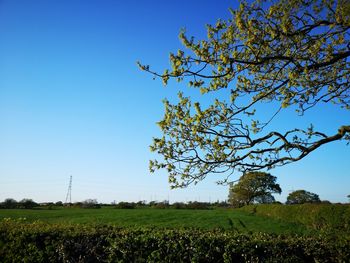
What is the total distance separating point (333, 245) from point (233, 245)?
300 cm

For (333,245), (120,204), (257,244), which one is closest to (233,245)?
(257,244)

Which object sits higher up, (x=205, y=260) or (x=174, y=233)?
(x=174, y=233)

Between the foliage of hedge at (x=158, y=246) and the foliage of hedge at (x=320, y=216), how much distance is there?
37.3 feet

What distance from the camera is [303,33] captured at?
31.2ft

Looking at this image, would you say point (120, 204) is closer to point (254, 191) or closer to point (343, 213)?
point (254, 191)

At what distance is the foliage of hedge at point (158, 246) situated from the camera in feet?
32.6

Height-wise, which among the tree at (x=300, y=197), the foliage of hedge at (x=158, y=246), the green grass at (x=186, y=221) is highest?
the tree at (x=300, y=197)

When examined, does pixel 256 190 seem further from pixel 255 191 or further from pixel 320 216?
pixel 320 216

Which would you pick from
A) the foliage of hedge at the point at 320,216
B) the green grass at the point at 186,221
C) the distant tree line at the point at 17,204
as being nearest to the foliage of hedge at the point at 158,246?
the green grass at the point at 186,221

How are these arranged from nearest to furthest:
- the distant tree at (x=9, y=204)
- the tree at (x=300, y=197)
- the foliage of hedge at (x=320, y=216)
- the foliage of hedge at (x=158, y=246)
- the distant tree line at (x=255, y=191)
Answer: the foliage of hedge at (x=158, y=246) < the foliage of hedge at (x=320, y=216) < the distant tree at (x=9, y=204) < the distant tree line at (x=255, y=191) < the tree at (x=300, y=197)

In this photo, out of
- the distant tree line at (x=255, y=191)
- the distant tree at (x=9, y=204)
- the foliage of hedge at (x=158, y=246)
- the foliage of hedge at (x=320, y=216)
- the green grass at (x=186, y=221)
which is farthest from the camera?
the distant tree line at (x=255, y=191)

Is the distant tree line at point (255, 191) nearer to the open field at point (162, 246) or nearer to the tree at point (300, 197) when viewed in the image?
the tree at point (300, 197)

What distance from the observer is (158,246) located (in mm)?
10898

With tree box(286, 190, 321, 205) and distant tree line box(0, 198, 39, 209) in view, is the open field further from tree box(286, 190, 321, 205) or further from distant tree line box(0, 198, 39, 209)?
tree box(286, 190, 321, 205)
